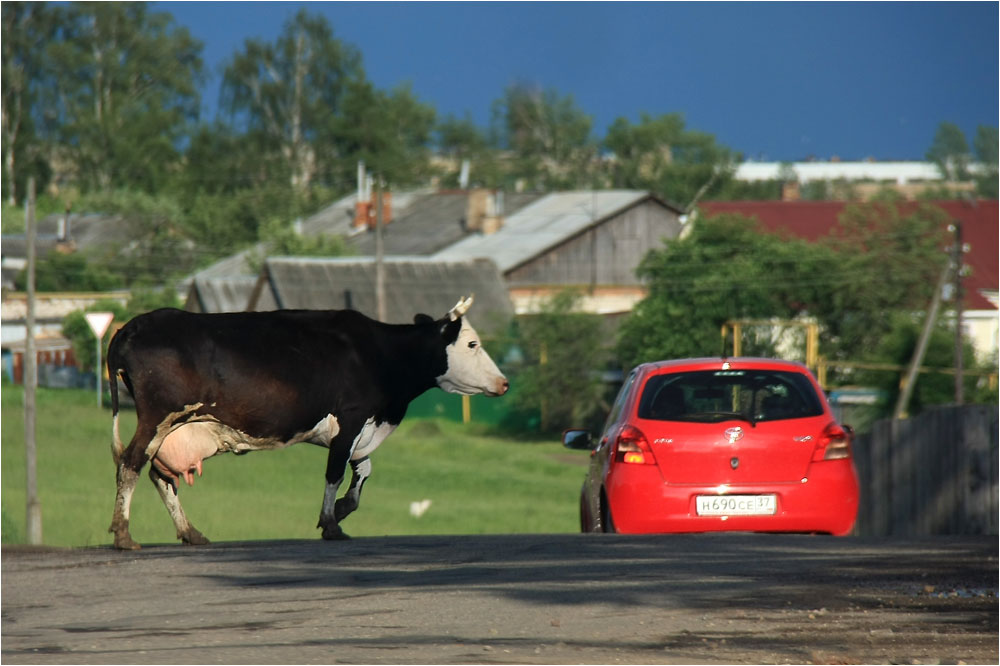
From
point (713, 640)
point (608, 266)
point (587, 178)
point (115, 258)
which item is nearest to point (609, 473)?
point (713, 640)

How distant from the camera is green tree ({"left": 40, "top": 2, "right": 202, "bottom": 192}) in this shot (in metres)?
95.1

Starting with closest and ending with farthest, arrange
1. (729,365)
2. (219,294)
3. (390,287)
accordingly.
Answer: (729,365)
(390,287)
(219,294)

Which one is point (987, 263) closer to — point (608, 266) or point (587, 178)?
point (608, 266)

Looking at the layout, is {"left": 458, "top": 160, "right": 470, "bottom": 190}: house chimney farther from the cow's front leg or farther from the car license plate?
the car license plate

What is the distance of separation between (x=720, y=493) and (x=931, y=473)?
308 inches

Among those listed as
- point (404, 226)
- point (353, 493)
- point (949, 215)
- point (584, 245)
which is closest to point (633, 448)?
point (353, 493)

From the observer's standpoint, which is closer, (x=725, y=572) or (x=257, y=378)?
(x=725, y=572)

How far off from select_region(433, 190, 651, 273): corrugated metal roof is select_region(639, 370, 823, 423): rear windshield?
200ft

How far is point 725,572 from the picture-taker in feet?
34.0

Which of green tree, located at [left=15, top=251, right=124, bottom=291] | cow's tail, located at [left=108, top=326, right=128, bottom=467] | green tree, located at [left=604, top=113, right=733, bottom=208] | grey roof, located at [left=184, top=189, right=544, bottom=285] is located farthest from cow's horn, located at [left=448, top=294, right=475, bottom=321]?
green tree, located at [left=604, top=113, right=733, bottom=208]

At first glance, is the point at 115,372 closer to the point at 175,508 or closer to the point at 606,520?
the point at 175,508

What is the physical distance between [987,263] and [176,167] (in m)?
46.8

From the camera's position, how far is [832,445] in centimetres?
1359

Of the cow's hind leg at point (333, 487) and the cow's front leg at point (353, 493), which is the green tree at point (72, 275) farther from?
the cow's hind leg at point (333, 487)
